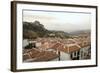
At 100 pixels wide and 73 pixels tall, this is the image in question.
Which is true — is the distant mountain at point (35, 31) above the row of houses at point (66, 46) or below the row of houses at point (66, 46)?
above

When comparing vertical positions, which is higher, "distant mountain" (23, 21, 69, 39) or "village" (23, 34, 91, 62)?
"distant mountain" (23, 21, 69, 39)

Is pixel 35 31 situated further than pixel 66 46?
No

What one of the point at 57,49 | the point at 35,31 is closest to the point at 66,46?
the point at 57,49

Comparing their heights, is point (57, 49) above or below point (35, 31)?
below

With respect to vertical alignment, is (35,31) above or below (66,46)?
above

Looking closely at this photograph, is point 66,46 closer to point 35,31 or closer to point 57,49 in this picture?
point 57,49

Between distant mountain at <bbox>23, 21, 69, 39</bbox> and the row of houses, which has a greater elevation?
distant mountain at <bbox>23, 21, 69, 39</bbox>

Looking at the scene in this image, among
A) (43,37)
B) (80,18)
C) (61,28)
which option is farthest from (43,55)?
(80,18)

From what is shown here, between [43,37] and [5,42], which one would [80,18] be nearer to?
[43,37]
